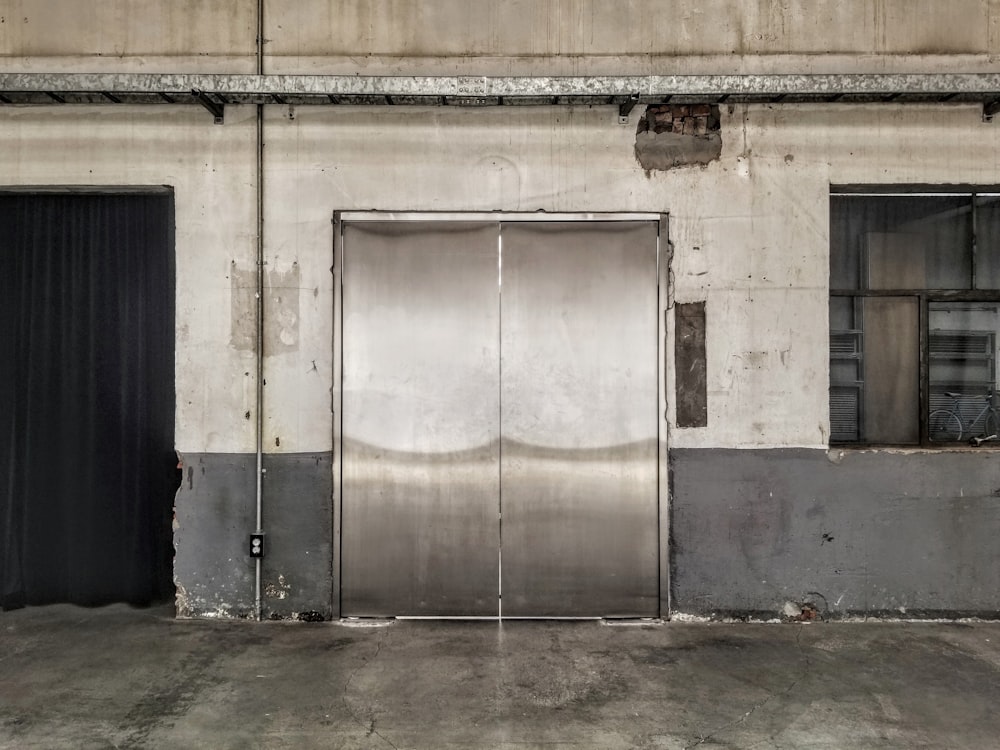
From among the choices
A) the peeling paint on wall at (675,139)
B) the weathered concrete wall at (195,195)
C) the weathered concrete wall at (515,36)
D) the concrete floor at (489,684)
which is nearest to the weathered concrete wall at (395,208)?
the weathered concrete wall at (195,195)

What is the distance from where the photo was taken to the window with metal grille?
3.72m

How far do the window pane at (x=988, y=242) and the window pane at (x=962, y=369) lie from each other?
15cm

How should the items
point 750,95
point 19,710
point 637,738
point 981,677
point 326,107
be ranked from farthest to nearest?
point 326,107 < point 750,95 < point 981,677 < point 19,710 < point 637,738

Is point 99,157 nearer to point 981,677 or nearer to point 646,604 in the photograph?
point 646,604

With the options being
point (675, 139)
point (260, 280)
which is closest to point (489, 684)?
point (260, 280)

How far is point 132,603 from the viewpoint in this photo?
3711 mm

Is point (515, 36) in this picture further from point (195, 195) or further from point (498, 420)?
point (498, 420)

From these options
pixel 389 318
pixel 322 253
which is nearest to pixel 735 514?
pixel 389 318

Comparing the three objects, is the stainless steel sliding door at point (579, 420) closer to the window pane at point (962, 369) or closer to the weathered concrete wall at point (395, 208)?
the weathered concrete wall at point (395, 208)

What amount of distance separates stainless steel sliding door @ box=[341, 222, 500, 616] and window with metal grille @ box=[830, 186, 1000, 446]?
2119 millimetres

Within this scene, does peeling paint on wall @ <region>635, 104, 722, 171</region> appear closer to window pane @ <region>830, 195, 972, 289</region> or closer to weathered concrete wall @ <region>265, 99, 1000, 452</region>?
weathered concrete wall @ <region>265, 99, 1000, 452</region>

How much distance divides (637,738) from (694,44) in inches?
141

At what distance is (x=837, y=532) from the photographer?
3588mm

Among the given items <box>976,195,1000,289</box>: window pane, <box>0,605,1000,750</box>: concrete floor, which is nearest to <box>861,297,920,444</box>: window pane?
<box>976,195,1000,289</box>: window pane
